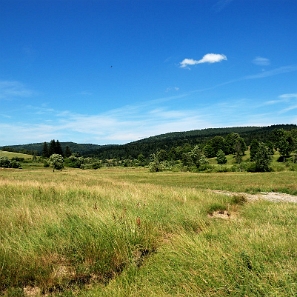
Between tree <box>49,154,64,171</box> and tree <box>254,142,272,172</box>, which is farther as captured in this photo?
tree <box>49,154,64,171</box>

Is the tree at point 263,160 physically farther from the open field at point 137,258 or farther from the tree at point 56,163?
the open field at point 137,258

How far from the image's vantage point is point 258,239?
4.82 meters

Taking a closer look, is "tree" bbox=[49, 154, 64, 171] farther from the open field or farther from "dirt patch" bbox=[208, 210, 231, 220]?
the open field

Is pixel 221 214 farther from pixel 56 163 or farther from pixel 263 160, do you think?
pixel 56 163

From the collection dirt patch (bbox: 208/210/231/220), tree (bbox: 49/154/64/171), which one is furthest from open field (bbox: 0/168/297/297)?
tree (bbox: 49/154/64/171)

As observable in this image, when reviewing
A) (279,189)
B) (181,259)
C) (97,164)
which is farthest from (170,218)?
(97,164)

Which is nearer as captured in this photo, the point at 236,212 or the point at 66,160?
the point at 236,212

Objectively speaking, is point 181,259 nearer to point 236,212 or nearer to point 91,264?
point 91,264

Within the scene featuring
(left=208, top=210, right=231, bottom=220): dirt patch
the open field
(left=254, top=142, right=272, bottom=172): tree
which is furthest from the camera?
(left=254, top=142, right=272, bottom=172): tree

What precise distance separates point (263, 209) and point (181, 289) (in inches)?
281

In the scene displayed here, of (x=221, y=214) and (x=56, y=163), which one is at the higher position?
(x=221, y=214)

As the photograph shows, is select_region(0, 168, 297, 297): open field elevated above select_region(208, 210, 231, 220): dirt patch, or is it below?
above

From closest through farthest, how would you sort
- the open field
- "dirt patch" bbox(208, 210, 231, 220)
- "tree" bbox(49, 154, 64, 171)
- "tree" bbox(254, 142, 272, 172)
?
the open field
"dirt patch" bbox(208, 210, 231, 220)
"tree" bbox(254, 142, 272, 172)
"tree" bbox(49, 154, 64, 171)

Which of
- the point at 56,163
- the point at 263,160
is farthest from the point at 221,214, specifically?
the point at 56,163
